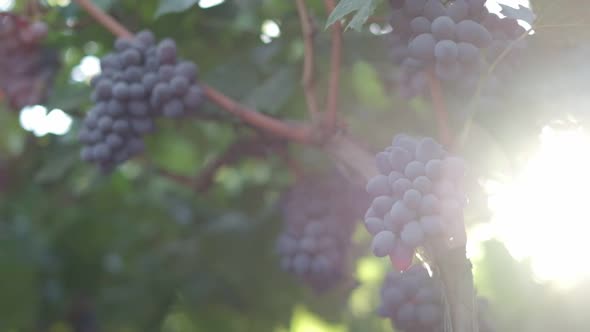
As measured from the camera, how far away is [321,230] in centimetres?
204

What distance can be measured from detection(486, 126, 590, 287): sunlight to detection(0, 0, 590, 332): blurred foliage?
9 cm

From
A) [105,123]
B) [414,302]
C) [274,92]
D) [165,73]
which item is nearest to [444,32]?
[414,302]

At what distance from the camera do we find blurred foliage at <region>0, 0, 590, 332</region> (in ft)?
6.91

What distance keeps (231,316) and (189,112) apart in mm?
1545

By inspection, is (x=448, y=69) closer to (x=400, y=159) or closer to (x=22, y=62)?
(x=400, y=159)

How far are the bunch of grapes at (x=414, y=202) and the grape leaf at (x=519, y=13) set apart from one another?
0.29 m

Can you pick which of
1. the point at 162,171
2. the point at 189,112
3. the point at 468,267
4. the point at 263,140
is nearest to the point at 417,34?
the point at 468,267

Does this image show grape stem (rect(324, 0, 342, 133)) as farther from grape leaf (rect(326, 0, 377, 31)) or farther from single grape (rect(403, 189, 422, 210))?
single grape (rect(403, 189, 422, 210))

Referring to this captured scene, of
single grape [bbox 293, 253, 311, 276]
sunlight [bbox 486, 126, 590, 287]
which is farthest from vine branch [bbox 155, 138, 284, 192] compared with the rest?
sunlight [bbox 486, 126, 590, 287]

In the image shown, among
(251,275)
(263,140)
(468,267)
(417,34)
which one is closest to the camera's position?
(468,267)

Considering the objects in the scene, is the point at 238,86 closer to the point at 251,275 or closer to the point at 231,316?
the point at 251,275

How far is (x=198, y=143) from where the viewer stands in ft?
10.1

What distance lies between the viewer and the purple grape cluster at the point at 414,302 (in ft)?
4.58

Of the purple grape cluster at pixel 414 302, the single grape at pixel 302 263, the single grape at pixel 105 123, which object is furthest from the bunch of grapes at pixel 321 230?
the single grape at pixel 105 123
